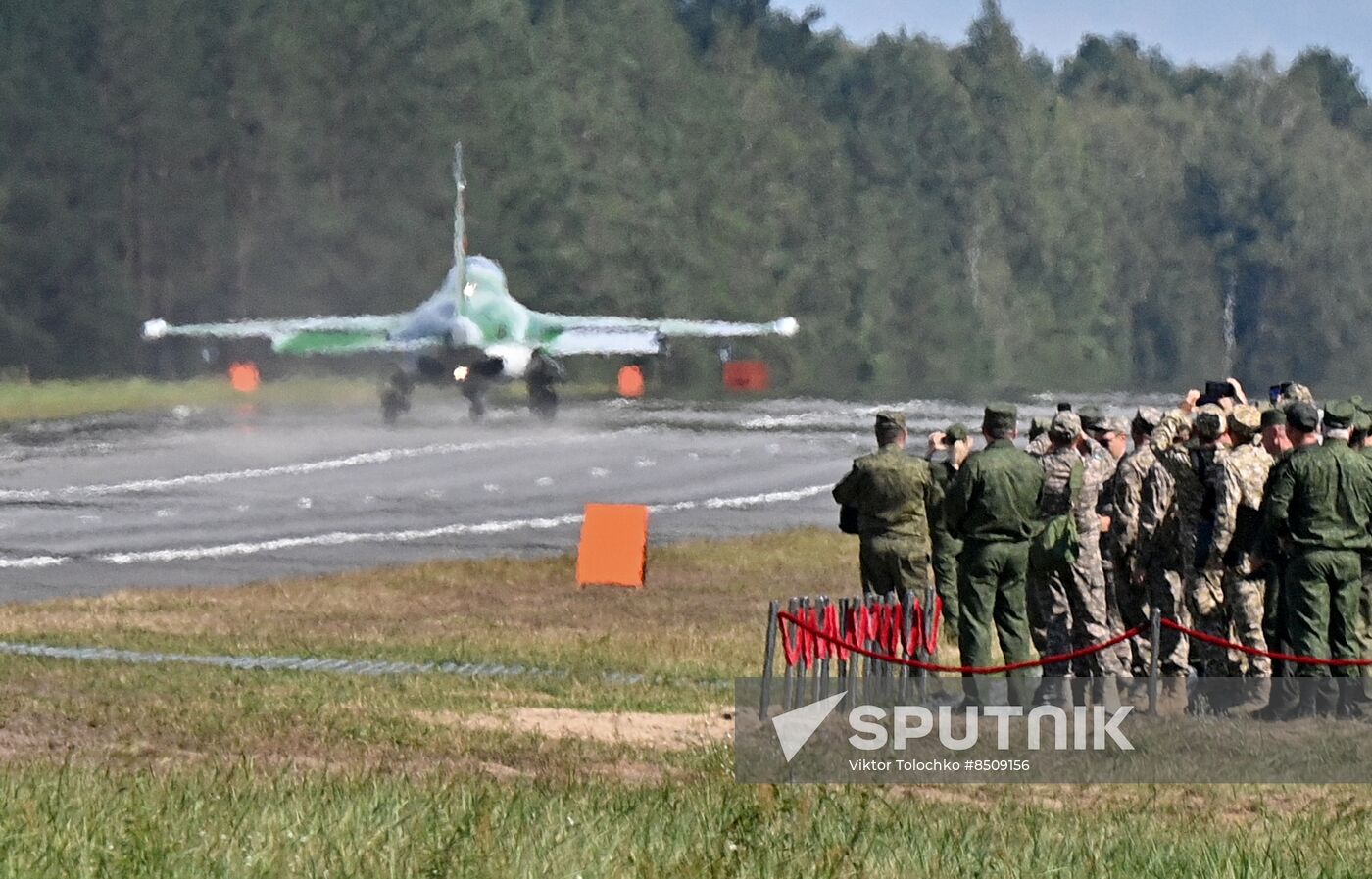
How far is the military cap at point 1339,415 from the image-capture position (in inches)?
649

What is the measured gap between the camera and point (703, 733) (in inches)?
626

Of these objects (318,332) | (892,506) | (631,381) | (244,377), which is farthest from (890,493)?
(631,381)

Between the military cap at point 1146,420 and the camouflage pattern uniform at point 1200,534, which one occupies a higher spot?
the military cap at point 1146,420

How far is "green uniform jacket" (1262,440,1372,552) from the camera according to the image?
51.5ft

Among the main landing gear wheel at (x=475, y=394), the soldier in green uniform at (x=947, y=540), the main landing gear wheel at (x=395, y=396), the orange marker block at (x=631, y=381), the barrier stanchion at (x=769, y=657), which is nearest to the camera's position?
the barrier stanchion at (x=769, y=657)

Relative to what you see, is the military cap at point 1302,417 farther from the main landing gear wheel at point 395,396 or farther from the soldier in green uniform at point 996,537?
the main landing gear wheel at point 395,396

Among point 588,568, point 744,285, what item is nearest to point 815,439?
point 588,568

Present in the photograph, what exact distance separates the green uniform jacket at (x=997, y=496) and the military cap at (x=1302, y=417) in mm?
1720

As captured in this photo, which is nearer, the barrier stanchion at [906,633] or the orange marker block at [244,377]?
the barrier stanchion at [906,633]

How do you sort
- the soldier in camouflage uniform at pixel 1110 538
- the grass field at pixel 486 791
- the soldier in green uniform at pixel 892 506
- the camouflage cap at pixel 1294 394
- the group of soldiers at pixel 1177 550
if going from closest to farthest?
the grass field at pixel 486 791 < the group of soldiers at pixel 1177 550 < the soldier in camouflage uniform at pixel 1110 538 < the soldier in green uniform at pixel 892 506 < the camouflage cap at pixel 1294 394

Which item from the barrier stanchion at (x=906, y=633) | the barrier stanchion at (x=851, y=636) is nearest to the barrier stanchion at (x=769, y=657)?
the barrier stanchion at (x=851, y=636)

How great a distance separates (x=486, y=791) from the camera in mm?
11906

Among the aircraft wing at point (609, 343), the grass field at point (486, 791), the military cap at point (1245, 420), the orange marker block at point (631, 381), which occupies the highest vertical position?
the military cap at point (1245, 420)

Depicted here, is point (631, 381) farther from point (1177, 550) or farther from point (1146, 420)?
point (1177, 550)
